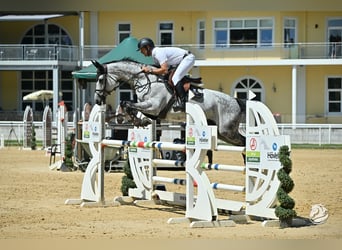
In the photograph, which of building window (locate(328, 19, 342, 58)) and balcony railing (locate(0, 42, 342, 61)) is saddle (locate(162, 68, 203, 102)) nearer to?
balcony railing (locate(0, 42, 342, 61))

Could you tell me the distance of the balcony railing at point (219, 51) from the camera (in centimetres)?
3133

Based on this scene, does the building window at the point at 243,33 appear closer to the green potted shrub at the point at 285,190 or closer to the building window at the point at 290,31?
the building window at the point at 290,31

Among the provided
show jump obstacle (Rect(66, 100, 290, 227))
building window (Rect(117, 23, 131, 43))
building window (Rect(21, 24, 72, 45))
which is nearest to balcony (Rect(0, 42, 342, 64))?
building window (Rect(117, 23, 131, 43))

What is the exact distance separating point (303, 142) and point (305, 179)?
1496cm

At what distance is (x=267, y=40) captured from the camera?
32.5m

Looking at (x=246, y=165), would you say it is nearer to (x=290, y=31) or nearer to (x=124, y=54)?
(x=124, y=54)

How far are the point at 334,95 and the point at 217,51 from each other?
536cm

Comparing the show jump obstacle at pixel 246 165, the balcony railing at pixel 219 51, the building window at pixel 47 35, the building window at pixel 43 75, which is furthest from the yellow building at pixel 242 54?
the show jump obstacle at pixel 246 165

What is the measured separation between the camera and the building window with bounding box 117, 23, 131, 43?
32688 mm

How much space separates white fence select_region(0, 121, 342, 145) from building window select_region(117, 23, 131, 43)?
20.6 ft

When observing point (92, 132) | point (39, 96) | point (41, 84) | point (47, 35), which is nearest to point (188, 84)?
point (92, 132)

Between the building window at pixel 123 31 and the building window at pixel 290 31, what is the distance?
264 inches

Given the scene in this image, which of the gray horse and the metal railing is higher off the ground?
the metal railing

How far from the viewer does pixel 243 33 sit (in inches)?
1272
